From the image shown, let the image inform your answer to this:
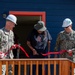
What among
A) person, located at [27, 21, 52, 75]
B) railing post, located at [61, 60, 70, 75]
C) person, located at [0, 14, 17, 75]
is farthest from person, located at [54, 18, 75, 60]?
railing post, located at [61, 60, 70, 75]

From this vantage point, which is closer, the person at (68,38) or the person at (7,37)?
the person at (7,37)

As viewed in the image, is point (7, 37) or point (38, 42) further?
point (38, 42)

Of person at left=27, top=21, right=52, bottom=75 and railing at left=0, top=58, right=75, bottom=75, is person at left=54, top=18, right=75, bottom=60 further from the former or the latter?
railing at left=0, top=58, right=75, bottom=75

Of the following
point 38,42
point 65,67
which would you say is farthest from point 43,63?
point 38,42

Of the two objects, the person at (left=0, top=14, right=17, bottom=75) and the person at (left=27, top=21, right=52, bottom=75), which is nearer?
the person at (left=0, top=14, right=17, bottom=75)

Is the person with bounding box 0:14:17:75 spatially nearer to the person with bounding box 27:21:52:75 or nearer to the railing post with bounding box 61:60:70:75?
the person with bounding box 27:21:52:75

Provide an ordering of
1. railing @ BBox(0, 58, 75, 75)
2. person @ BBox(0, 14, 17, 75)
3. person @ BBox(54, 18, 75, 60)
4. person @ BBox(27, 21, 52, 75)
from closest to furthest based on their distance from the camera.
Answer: railing @ BBox(0, 58, 75, 75), person @ BBox(0, 14, 17, 75), person @ BBox(54, 18, 75, 60), person @ BBox(27, 21, 52, 75)

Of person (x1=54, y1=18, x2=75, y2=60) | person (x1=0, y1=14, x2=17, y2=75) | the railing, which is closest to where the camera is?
the railing

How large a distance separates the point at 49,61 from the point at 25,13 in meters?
2.76

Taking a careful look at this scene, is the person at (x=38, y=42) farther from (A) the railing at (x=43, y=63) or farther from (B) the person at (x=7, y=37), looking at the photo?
(A) the railing at (x=43, y=63)

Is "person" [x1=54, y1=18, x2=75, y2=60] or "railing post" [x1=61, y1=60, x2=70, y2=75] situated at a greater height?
"person" [x1=54, y1=18, x2=75, y2=60]

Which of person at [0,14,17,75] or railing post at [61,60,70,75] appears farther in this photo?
person at [0,14,17,75]

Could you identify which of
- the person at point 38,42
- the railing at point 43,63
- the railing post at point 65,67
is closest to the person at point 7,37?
the person at point 38,42

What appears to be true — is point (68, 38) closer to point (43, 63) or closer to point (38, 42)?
point (38, 42)
